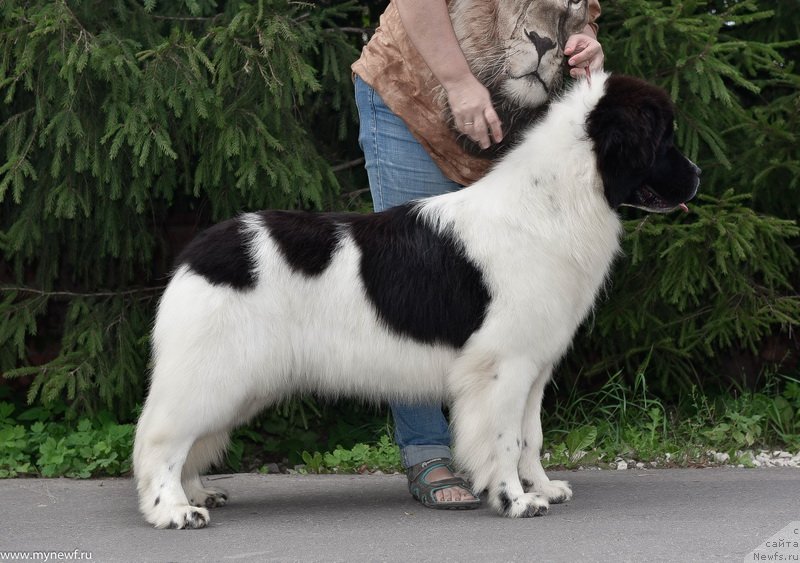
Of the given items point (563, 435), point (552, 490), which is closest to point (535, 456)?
point (552, 490)

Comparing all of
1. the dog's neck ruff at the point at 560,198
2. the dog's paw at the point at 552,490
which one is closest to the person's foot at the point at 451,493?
the dog's paw at the point at 552,490

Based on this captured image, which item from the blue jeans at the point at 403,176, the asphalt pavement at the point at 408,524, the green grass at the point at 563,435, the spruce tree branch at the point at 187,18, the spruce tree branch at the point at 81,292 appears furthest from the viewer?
the spruce tree branch at the point at 81,292

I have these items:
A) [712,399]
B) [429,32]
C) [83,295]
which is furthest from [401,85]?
[712,399]

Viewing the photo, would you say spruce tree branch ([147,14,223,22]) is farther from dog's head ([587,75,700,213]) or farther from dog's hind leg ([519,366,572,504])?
dog's hind leg ([519,366,572,504])

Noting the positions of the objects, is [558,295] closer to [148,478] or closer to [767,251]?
[148,478]

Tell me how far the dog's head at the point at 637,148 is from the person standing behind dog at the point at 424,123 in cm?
33

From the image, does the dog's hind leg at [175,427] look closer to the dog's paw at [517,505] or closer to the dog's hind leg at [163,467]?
the dog's hind leg at [163,467]

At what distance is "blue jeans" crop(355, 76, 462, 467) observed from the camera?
456cm

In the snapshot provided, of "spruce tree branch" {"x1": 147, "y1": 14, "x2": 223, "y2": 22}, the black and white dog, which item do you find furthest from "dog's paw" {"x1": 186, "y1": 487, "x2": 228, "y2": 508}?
"spruce tree branch" {"x1": 147, "y1": 14, "x2": 223, "y2": 22}

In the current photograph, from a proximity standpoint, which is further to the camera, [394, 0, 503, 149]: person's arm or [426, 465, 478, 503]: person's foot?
[426, 465, 478, 503]: person's foot

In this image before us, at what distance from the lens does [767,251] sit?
5.84 meters

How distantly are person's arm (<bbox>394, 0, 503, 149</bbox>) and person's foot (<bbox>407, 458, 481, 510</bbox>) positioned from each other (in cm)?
157

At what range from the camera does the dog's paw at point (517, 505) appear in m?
4.06

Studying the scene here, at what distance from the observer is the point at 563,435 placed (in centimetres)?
620
